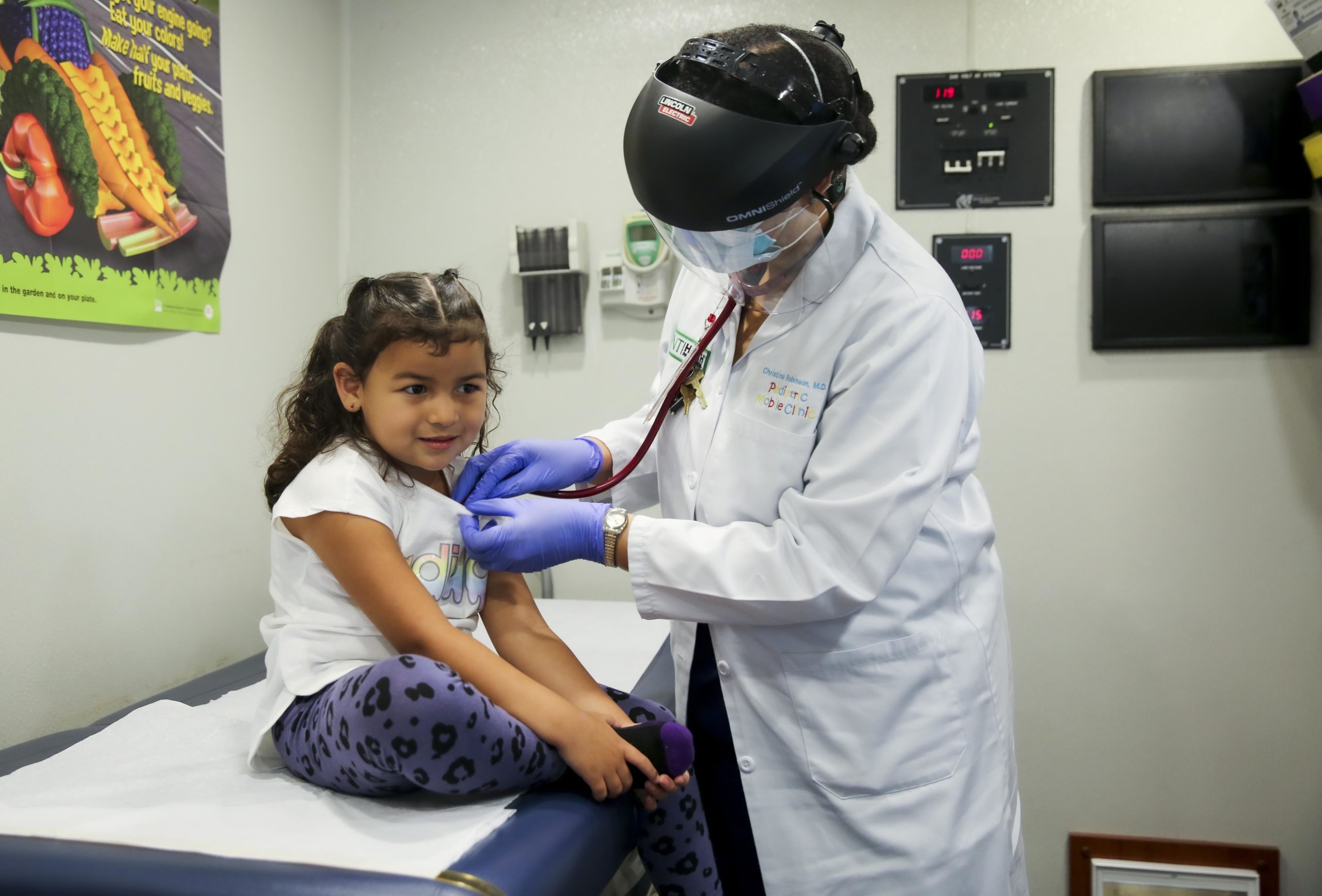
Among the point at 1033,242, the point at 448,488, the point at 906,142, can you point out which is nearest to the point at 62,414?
the point at 448,488

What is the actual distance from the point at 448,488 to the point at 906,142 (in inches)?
61.4

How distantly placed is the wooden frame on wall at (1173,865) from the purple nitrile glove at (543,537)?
1769 mm

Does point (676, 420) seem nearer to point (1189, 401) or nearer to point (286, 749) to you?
point (286, 749)

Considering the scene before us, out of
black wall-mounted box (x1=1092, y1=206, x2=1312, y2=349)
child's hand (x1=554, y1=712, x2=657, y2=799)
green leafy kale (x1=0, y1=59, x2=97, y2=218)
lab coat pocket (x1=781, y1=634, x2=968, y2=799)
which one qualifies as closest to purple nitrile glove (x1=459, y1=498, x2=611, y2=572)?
child's hand (x1=554, y1=712, x2=657, y2=799)

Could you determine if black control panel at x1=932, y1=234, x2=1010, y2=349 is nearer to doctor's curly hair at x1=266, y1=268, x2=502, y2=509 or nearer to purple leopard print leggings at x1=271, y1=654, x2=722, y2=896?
doctor's curly hair at x1=266, y1=268, x2=502, y2=509

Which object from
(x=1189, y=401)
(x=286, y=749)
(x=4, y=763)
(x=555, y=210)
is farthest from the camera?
(x=555, y=210)

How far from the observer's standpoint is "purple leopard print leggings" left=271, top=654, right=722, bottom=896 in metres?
0.99

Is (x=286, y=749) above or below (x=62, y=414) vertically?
below

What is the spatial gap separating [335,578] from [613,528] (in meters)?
0.38

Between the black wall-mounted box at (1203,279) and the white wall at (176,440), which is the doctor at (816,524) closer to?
the white wall at (176,440)

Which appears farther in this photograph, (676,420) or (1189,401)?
(1189,401)

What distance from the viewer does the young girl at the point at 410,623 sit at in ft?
3.35

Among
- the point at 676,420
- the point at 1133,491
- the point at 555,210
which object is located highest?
the point at 555,210

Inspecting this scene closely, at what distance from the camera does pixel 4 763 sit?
1.28 meters
